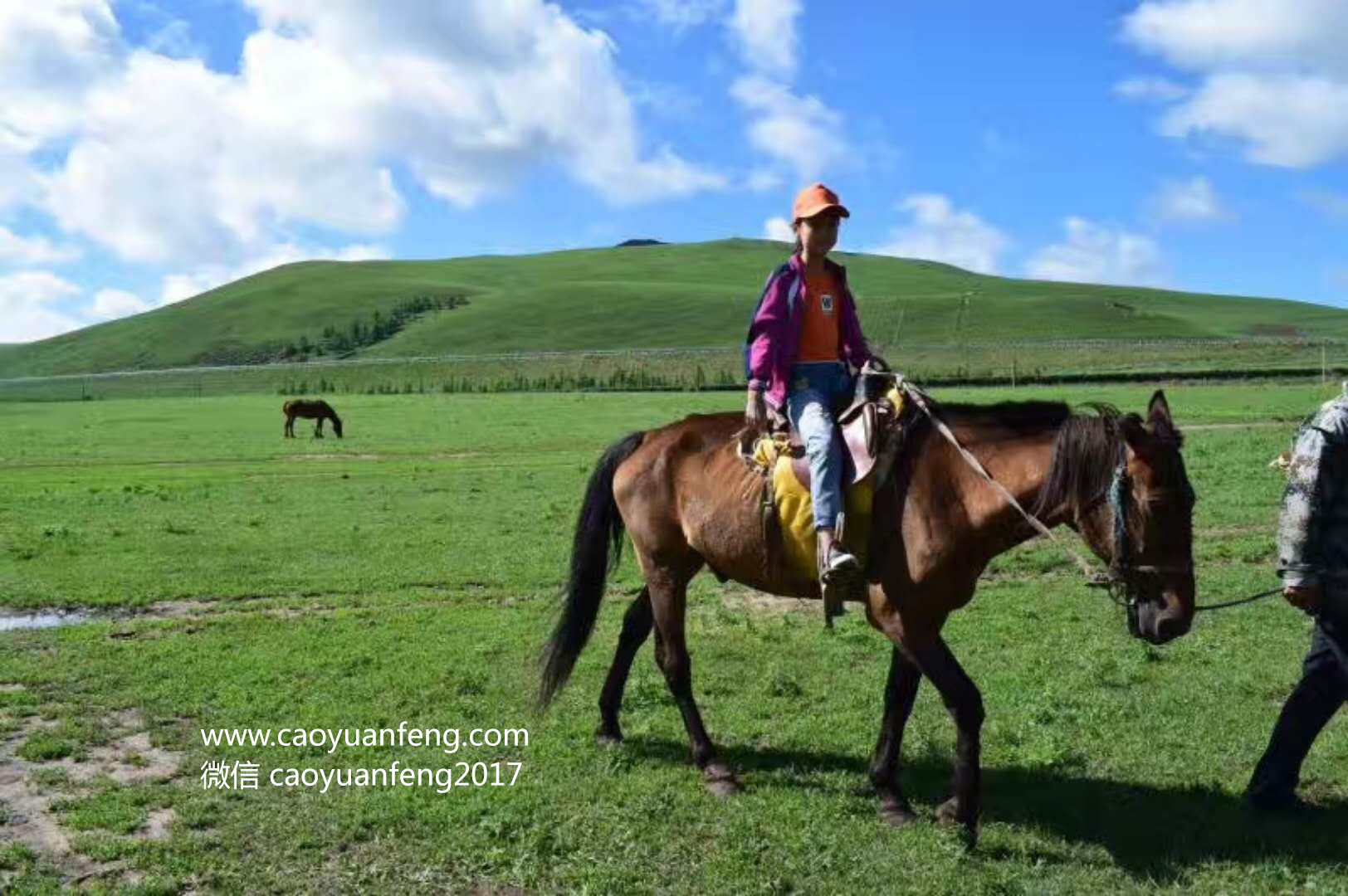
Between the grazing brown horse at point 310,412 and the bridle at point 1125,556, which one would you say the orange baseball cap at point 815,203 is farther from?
the grazing brown horse at point 310,412

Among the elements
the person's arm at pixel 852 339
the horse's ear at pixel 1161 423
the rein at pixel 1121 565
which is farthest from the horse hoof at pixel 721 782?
the horse's ear at pixel 1161 423

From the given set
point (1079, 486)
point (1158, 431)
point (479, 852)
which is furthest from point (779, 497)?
point (479, 852)

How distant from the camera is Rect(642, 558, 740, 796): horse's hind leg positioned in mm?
Result: 6977

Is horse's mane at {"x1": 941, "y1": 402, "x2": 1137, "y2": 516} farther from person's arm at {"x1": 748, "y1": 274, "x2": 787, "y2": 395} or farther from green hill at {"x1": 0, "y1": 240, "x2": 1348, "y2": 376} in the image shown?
green hill at {"x1": 0, "y1": 240, "x2": 1348, "y2": 376}

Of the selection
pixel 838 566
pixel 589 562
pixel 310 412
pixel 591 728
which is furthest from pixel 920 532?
pixel 310 412

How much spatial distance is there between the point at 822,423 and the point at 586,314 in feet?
423

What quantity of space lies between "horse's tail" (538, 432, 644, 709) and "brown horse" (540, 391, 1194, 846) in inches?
0.4

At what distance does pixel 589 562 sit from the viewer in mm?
8125

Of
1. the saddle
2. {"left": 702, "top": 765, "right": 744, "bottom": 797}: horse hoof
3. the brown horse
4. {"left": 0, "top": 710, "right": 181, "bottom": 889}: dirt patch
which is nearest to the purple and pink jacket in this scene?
the saddle

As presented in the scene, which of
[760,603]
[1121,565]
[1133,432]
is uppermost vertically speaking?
[1133,432]

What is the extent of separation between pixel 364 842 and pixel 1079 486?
4387mm

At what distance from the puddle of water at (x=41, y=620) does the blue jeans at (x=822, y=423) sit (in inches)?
343

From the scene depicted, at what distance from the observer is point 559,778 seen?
689cm

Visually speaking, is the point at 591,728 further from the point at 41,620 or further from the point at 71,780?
the point at 41,620
